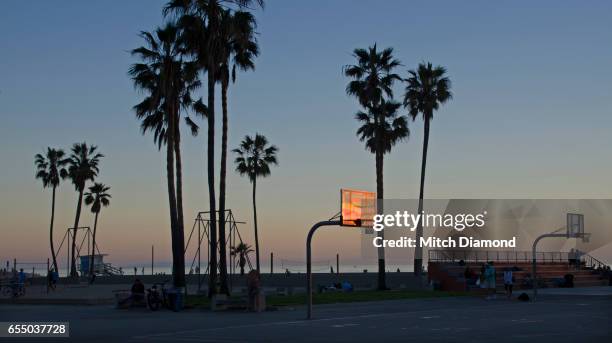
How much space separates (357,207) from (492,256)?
3235cm

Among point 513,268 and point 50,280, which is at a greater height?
point 513,268

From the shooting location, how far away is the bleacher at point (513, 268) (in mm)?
52625

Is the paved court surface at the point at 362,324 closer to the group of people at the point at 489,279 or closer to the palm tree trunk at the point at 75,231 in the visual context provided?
the group of people at the point at 489,279

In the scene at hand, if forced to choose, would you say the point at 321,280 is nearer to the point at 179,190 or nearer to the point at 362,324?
the point at 179,190

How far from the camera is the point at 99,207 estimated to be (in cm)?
8906

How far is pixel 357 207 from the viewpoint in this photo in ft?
99.2

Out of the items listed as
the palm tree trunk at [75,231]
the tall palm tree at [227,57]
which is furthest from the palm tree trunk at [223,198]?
the palm tree trunk at [75,231]

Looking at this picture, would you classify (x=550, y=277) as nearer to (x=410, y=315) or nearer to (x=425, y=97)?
(x=425, y=97)

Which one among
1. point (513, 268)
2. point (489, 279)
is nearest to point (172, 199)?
point (489, 279)

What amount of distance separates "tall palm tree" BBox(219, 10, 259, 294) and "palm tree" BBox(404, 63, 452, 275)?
18102 millimetres

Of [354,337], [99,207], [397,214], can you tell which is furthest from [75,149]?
[354,337]

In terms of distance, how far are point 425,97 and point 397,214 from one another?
Result: 815 centimetres

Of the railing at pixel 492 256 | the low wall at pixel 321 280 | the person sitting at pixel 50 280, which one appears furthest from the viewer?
the low wall at pixel 321 280

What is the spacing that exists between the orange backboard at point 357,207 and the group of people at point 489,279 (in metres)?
11.5
